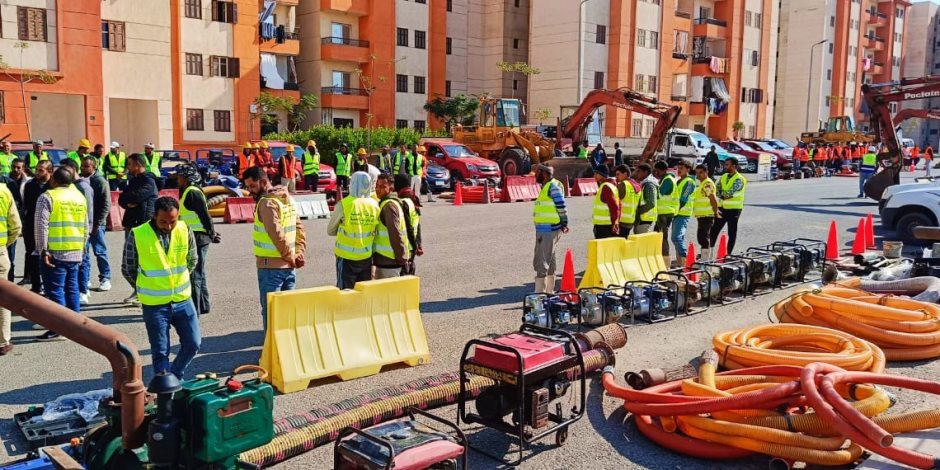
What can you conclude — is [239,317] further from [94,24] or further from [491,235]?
[94,24]

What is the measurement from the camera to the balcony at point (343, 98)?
4556 cm

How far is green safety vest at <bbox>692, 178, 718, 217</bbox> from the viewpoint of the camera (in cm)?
1286

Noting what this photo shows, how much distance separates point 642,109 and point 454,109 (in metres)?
21.6

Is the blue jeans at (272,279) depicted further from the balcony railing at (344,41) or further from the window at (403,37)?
the window at (403,37)

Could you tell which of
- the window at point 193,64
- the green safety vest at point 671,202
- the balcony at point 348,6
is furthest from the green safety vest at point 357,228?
the balcony at point 348,6

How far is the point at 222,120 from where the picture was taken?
4019 centimetres

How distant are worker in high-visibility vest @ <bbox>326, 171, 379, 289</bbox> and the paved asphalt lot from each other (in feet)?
3.91

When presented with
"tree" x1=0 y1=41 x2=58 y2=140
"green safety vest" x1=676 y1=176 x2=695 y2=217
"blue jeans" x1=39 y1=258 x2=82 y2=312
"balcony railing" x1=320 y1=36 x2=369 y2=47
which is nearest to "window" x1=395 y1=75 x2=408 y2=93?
"balcony railing" x1=320 y1=36 x2=369 y2=47

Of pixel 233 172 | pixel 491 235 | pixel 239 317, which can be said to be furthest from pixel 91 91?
pixel 239 317

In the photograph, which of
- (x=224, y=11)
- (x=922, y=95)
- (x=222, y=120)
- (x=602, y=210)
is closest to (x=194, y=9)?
(x=224, y=11)

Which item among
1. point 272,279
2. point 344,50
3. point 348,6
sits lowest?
point 272,279

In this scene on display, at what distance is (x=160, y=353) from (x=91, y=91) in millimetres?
31509

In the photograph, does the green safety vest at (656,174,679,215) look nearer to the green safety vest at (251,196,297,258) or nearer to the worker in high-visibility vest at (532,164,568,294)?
the worker in high-visibility vest at (532,164,568,294)

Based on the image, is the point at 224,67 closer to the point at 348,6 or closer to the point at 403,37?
the point at 348,6
